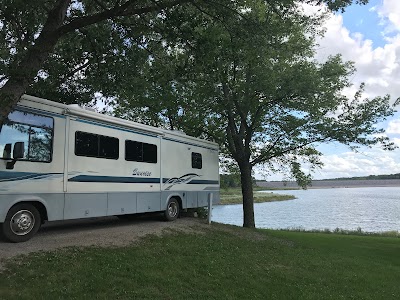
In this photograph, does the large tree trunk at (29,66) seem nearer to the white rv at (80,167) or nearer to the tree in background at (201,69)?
the tree in background at (201,69)

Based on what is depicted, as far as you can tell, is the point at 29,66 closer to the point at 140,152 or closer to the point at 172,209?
the point at 140,152

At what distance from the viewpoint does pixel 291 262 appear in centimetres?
951

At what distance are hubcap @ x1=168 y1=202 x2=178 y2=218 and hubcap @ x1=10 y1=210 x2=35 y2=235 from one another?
17.7 ft

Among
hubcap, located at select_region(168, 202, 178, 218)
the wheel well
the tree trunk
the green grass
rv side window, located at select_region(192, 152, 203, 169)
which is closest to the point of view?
the green grass

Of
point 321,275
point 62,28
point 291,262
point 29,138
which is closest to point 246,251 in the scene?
point 291,262

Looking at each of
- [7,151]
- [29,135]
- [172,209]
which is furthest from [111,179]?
[172,209]

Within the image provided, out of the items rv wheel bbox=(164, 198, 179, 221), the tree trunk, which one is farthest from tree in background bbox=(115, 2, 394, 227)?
rv wheel bbox=(164, 198, 179, 221)

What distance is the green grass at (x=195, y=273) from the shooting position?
6066mm

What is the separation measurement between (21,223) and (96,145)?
2.73 metres

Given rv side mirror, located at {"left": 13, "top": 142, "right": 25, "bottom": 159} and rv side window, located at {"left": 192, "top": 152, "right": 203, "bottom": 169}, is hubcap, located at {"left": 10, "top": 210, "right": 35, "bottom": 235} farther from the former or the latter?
rv side window, located at {"left": 192, "top": 152, "right": 203, "bottom": 169}

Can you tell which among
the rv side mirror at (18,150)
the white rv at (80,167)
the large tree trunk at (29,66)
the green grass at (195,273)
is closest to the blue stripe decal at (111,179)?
the white rv at (80,167)

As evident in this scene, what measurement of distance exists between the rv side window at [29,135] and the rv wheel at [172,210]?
508 centimetres

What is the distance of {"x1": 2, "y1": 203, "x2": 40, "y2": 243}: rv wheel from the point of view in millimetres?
7910

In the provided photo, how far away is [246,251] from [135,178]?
148 inches
